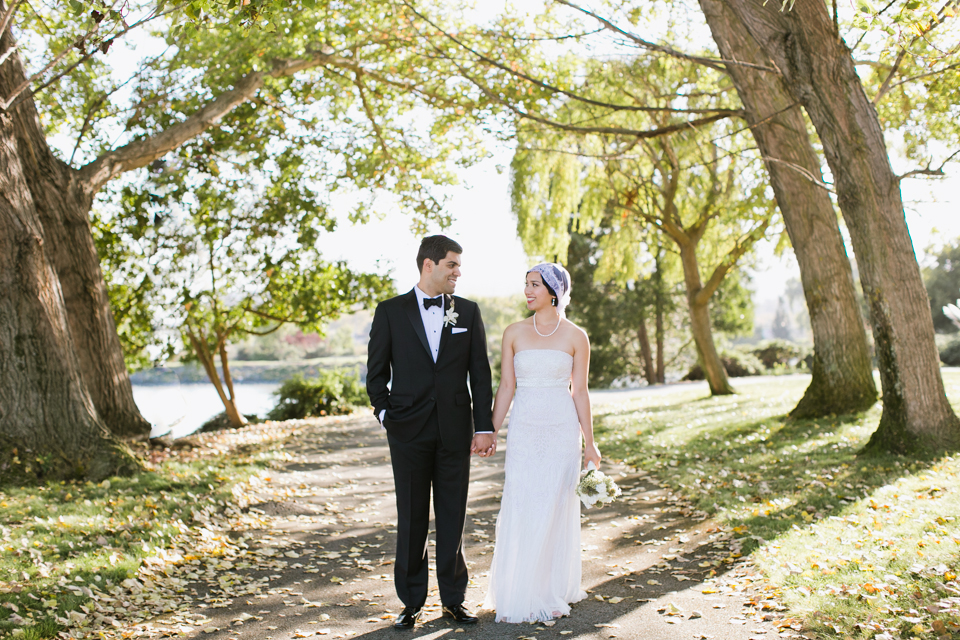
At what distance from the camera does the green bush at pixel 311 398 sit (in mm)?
19375

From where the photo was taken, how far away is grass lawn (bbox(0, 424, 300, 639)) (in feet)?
14.7

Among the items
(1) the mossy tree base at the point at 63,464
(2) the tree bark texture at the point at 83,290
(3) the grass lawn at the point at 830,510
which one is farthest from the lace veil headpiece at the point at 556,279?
(2) the tree bark texture at the point at 83,290

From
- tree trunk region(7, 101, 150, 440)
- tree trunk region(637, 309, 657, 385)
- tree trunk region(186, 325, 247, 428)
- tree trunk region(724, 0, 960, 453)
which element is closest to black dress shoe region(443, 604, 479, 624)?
tree trunk region(724, 0, 960, 453)

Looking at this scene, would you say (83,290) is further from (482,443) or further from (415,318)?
(482,443)

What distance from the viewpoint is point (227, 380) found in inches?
675

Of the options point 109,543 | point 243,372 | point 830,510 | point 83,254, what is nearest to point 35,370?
point 83,254

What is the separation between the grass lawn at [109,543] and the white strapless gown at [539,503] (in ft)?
7.60

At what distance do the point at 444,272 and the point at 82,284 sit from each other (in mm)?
8163

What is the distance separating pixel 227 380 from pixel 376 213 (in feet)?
17.8

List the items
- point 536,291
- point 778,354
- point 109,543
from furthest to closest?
1. point 778,354
2. point 109,543
3. point 536,291

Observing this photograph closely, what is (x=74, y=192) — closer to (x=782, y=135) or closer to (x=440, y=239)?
(x=440, y=239)

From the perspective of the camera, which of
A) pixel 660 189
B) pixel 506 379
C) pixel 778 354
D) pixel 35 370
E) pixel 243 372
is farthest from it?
pixel 778 354

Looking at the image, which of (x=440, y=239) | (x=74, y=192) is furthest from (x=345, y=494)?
(x=74, y=192)

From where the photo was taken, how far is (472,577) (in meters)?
5.42
